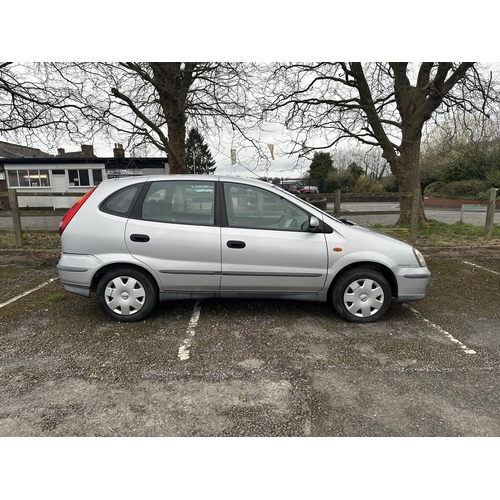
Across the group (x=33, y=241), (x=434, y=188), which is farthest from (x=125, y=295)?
(x=434, y=188)

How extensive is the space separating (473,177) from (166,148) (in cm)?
Result: 2374

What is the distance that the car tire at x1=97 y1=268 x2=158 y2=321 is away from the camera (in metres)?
3.54

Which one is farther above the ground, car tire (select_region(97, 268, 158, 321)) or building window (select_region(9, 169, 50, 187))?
building window (select_region(9, 169, 50, 187))

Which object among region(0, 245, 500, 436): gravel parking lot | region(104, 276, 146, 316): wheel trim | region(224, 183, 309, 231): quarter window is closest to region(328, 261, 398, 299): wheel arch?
region(0, 245, 500, 436): gravel parking lot

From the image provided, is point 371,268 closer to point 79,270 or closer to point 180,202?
point 180,202

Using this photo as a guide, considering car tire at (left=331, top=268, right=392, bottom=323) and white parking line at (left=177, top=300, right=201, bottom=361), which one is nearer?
white parking line at (left=177, top=300, right=201, bottom=361)

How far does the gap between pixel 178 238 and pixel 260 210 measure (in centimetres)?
98

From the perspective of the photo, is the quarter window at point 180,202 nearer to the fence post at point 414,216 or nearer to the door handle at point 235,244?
the door handle at point 235,244

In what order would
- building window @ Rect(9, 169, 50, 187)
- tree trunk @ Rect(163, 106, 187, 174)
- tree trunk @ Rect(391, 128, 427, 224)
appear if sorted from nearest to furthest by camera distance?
tree trunk @ Rect(163, 106, 187, 174) → tree trunk @ Rect(391, 128, 427, 224) → building window @ Rect(9, 169, 50, 187)

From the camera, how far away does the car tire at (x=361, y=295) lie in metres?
3.57

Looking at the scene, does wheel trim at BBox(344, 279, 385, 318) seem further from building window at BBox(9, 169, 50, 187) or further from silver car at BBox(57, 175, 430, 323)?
building window at BBox(9, 169, 50, 187)

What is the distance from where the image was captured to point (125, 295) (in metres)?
3.57

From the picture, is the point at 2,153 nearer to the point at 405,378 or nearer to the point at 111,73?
the point at 111,73

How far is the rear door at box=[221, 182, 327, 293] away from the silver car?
1 cm
